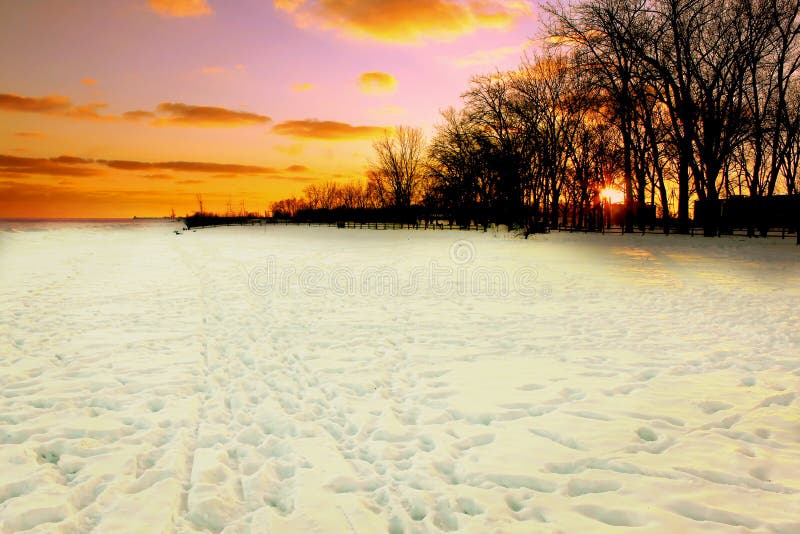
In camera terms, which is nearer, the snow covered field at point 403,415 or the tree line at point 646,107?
the snow covered field at point 403,415

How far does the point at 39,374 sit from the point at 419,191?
7987 cm

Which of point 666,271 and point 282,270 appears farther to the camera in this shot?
point 282,270

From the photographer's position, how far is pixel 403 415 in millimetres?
5352

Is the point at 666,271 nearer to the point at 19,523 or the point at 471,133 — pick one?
the point at 19,523

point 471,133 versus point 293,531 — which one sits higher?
point 471,133

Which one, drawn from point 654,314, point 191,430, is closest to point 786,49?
point 654,314

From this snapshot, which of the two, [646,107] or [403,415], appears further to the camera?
[646,107]

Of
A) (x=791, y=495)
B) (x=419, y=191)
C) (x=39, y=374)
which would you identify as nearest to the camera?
(x=791, y=495)

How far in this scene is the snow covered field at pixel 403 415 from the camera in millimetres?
3596

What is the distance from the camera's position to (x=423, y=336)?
342 inches

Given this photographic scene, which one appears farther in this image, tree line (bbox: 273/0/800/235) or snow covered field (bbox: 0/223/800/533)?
tree line (bbox: 273/0/800/235)

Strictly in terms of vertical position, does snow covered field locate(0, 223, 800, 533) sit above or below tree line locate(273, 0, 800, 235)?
below

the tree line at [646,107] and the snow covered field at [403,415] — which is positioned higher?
the tree line at [646,107]

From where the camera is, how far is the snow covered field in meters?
3.60
